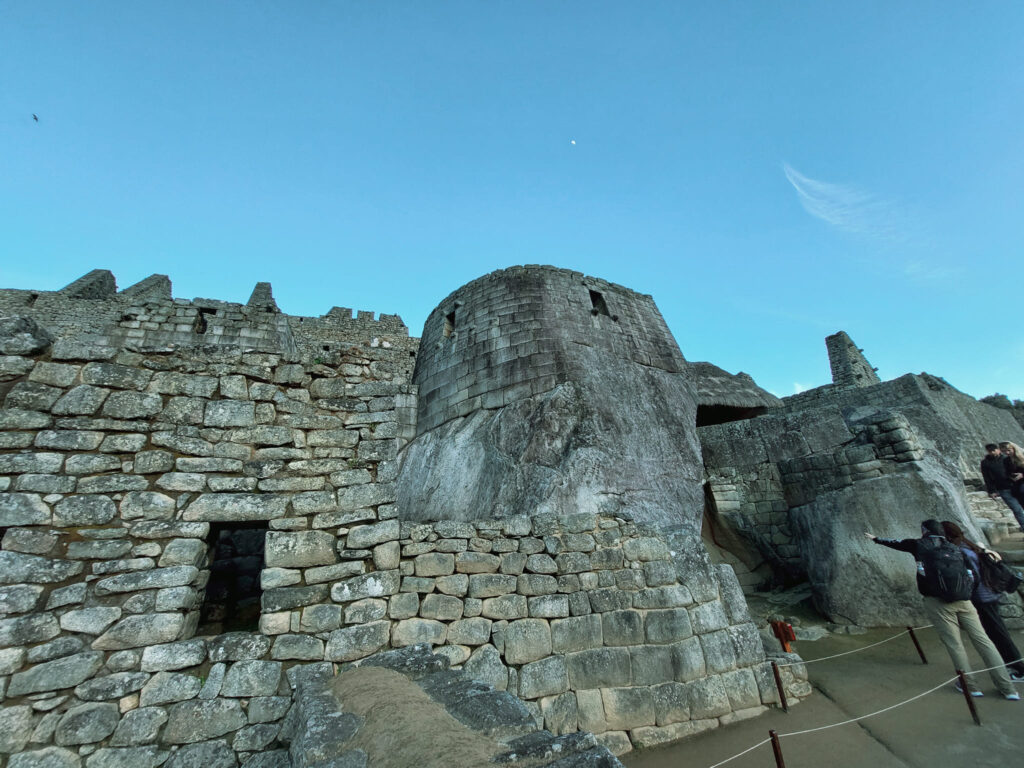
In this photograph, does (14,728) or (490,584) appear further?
(490,584)

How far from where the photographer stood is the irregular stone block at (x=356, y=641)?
301 centimetres

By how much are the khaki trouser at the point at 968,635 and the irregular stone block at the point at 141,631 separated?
270 inches

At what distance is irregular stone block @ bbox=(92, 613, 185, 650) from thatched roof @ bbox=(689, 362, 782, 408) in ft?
37.4

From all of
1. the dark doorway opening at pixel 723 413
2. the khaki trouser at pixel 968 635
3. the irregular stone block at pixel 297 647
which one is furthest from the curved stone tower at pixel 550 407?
the irregular stone block at pixel 297 647

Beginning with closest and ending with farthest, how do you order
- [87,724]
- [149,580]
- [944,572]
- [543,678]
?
1. [87,724]
2. [149,580]
3. [543,678]
4. [944,572]

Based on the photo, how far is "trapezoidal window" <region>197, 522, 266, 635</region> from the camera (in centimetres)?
339

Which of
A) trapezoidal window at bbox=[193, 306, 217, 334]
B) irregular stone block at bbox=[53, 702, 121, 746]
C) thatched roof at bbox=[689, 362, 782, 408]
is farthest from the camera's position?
thatched roof at bbox=[689, 362, 782, 408]

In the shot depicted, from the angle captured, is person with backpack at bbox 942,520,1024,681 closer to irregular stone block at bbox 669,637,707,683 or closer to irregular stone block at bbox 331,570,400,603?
irregular stone block at bbox 669,637,707,683

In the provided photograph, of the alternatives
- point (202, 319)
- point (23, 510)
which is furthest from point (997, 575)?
point (202, 319)

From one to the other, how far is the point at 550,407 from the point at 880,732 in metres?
5.31

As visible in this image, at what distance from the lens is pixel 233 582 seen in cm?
404

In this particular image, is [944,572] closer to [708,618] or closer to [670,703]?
[708,618]

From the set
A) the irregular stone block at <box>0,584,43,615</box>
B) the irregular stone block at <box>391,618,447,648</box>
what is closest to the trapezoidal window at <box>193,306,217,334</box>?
the irregular stone block at <box>0,584,43,615</box>

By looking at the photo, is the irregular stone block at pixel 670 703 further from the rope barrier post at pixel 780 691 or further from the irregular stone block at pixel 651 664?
the rope barrier post at pixel 780 691
